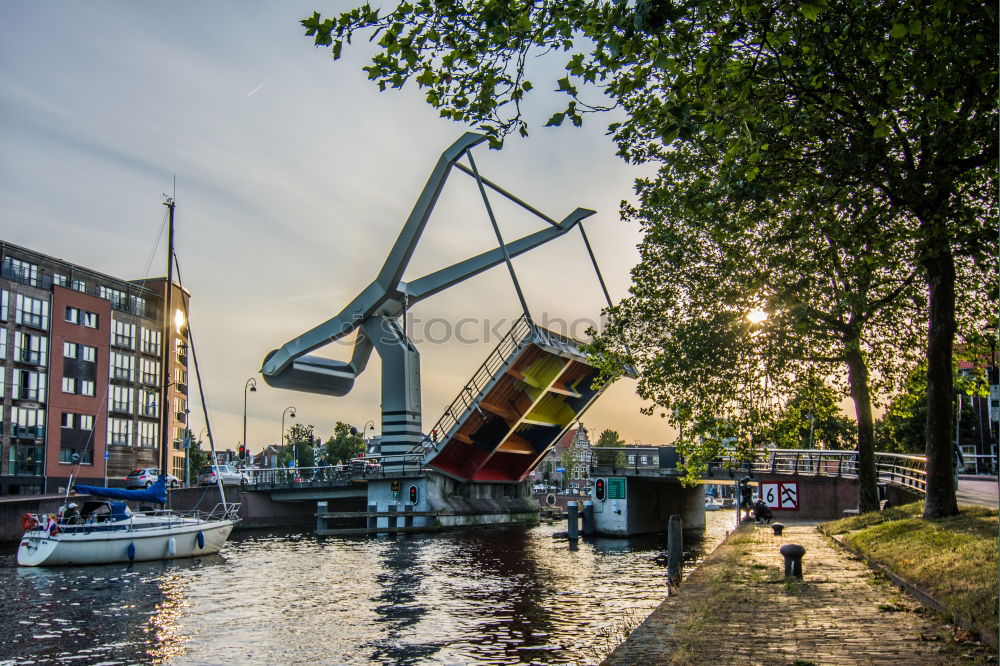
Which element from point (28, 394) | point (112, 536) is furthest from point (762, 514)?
point (28, 394)

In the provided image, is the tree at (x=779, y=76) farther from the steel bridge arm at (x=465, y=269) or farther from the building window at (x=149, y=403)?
the building window at (x=149, y=403)

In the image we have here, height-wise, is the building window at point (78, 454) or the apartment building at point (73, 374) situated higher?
the apartment building at point (73, 374)

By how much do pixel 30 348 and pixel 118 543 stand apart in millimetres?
32598

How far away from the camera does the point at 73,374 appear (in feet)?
197

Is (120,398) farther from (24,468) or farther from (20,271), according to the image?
(20,271)

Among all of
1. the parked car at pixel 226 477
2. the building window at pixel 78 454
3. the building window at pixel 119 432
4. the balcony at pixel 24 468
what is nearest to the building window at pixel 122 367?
the building window at pixel 119 432

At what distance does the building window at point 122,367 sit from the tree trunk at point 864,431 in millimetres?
55950

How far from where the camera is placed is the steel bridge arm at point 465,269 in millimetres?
50375

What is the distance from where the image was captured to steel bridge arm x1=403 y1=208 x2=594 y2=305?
50.4m

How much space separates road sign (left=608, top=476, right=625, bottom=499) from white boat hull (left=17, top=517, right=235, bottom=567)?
19.6 m

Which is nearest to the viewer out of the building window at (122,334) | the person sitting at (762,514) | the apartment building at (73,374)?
the person sitting at (762,514)

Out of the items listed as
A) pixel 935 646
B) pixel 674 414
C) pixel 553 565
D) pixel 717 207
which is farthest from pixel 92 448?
pixel 935 646

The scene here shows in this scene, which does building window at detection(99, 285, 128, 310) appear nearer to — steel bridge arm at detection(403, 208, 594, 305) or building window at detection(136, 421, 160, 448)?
building window at detection(136, 421, 160, 448)

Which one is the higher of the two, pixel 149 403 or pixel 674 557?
pixel 149 403
